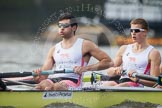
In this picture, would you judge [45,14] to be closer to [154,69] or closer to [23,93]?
[23,93]

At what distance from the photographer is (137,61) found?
8617 millimetres

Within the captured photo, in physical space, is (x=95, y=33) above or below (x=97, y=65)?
above

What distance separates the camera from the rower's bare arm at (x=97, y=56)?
8562mm

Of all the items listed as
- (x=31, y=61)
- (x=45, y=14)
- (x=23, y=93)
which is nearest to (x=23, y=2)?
(x=45, y=14)

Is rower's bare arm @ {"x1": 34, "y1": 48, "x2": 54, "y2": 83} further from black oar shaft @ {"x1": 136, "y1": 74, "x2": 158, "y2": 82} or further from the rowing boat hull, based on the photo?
black oar shaft @ {"x1": 136, "y1": 74, "x2": 158, "y2": 82}

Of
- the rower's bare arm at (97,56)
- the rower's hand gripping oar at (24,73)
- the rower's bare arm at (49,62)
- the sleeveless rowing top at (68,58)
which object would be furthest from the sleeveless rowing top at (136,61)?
the rower's bare arm at (49,62)

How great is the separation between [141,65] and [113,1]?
1177mm

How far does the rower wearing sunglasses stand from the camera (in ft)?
28.2

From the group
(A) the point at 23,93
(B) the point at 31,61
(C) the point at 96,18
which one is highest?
(C) the point at 96,18

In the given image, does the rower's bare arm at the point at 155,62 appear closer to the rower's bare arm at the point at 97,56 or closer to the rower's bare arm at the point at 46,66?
the rower's bare arm at the point at 97,56

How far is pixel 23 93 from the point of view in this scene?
8.61 metres

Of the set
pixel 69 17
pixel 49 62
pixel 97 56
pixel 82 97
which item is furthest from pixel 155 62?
pixel 49 62

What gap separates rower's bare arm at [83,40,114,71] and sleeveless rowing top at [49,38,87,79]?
0.10 m

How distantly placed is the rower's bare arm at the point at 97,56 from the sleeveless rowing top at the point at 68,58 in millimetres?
104
